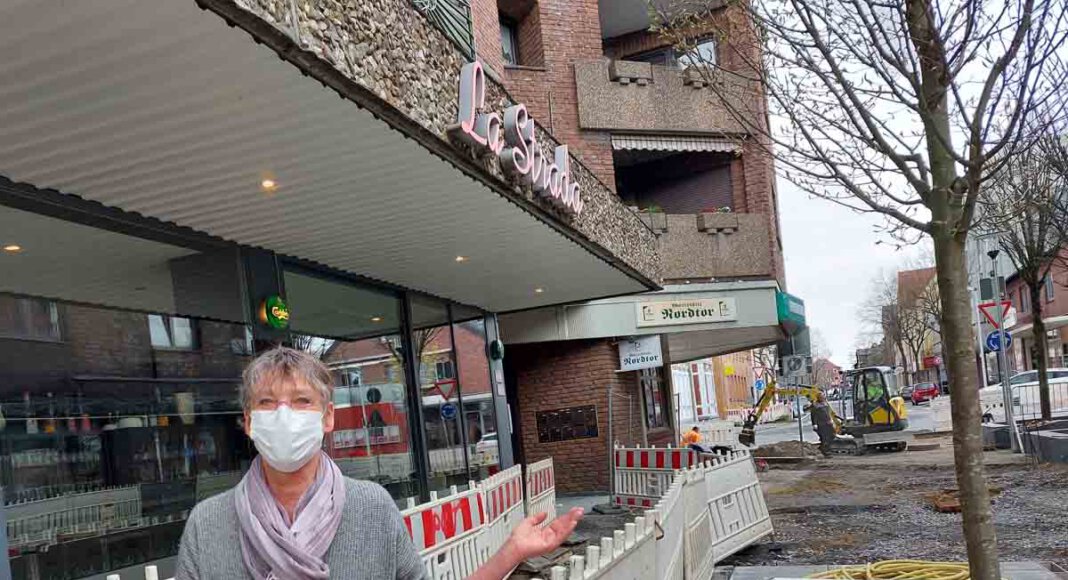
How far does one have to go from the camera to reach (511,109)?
322 inches

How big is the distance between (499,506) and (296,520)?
24.1ft

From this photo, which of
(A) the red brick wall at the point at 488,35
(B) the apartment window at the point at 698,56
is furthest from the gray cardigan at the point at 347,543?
(A) the red brick wall at the point at 488,35

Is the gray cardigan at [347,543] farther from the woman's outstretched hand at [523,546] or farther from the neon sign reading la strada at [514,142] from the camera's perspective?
the neon sign reading la strada at [514,142]

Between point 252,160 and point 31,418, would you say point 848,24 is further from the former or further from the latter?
point 31,418

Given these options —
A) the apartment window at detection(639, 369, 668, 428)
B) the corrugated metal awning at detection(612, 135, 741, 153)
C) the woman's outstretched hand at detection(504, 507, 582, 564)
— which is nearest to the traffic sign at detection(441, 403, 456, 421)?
the apartment window at detection(639, 369, 668, 428)

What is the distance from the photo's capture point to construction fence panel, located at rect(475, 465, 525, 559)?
8412 mm

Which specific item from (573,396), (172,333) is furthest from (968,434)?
(573,396)

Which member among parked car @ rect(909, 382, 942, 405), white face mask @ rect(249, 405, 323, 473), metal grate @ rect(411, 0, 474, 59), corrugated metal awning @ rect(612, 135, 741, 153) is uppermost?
metal grate @ rect(411, 0, 474, 59)

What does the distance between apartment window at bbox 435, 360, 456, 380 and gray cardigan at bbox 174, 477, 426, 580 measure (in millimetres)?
11383

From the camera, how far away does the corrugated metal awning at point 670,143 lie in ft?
59.1

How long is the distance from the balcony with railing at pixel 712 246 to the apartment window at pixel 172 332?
36.5ft

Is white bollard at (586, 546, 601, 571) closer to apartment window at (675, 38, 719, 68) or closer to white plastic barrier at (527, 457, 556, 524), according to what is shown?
apartment window at (675, 38, 719, 68)

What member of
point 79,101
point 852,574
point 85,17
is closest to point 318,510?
point 85,17

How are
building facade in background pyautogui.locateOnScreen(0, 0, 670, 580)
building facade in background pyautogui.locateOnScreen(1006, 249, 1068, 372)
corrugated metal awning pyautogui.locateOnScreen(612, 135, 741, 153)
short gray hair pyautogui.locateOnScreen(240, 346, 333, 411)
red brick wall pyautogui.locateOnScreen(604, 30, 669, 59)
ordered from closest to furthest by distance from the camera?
1. short gray hair pyautogui.locateOnScreen(240, 346, 333, 411)
2. building facade in background pyautogui.locateOnScreen(0, 0, 670, 580)
3. corrugated metal awning pyautogui.locateOnScreen(612, 135, 741, 153)
4. red brick wall pyautogui.locateOnScreen(604, 30, 669, 59)
5. building facade in background pyautogui.locateOnScreen(1006, 249, 1068, 372)
